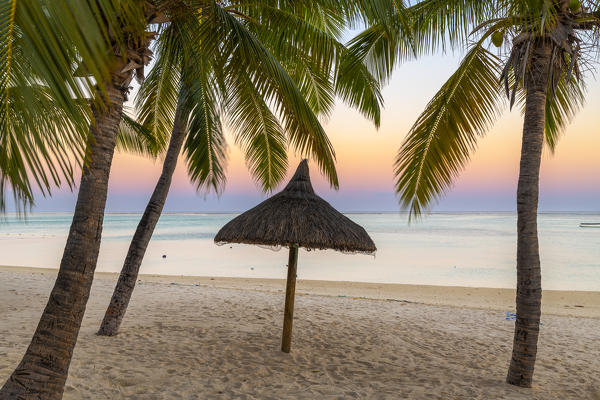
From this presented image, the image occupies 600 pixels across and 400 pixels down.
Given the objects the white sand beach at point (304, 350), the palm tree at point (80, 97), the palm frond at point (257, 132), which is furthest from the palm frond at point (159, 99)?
the white sand beach at point (304, 350)

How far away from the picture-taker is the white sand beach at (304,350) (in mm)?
4215

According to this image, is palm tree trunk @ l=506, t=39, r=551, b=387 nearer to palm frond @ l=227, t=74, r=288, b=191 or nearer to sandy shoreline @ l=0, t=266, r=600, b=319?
palm frond @ l=227, t=74, r=288, b=191

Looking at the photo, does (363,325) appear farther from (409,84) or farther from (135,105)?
(409,84)

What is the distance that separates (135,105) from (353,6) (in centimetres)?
454

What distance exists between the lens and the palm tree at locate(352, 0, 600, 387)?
168 inches

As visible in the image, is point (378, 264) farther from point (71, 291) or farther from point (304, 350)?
point (71, 291)

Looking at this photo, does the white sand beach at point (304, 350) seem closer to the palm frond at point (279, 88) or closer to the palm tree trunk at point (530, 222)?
the palm tree trunk at point (530, 222)

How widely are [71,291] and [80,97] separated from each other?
1.66 metres

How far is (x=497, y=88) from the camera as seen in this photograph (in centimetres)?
524

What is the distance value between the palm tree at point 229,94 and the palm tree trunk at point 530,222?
1.81m

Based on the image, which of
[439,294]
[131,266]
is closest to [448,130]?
[131,266]

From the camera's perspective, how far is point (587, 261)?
20.5 m

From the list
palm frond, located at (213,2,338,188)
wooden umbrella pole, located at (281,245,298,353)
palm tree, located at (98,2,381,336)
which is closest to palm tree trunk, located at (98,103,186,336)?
palm tree, located at (98,2,381,336)

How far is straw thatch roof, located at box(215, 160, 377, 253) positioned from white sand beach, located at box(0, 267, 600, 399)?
131cm
